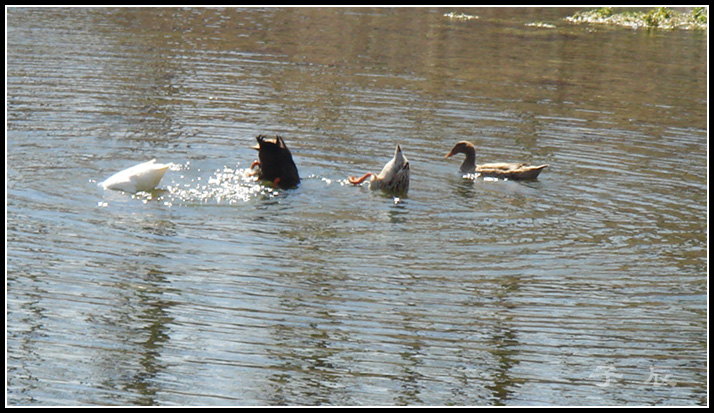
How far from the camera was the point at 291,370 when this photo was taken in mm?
6703

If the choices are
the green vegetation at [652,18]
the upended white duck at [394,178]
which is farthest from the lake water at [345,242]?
the green vegetation at [652,18]

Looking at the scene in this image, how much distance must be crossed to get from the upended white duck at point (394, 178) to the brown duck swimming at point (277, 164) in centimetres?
75

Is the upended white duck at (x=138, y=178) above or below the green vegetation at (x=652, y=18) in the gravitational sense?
below

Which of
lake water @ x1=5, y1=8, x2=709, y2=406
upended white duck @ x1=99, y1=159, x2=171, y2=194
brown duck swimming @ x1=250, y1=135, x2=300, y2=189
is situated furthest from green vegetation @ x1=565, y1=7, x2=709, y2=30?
upended white duck @ x1=99, y1=159, x2=171, y2=194

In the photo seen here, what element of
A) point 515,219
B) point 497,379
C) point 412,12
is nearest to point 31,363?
point 497,379

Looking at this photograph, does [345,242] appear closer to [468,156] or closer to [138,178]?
[138,178]

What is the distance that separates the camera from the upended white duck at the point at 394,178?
37.7 feet

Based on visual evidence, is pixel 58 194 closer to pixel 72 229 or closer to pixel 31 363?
pixel 72 229

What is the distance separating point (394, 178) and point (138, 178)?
3.02m

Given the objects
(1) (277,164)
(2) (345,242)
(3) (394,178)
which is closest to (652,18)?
(3) (394,178)

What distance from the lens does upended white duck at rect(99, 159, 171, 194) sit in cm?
1072

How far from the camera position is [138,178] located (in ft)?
35.2

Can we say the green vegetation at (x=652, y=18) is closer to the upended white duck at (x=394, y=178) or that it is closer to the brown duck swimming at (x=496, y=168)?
the brown duck swimming at (x=496, y=168)

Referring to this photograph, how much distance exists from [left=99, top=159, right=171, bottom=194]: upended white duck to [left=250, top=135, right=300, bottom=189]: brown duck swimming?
1251 millimetres
